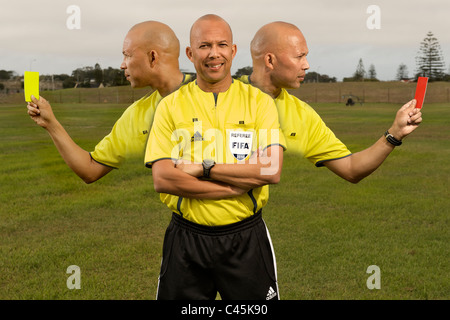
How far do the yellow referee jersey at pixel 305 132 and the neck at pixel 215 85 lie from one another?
119 mm

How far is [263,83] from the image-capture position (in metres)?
2.67

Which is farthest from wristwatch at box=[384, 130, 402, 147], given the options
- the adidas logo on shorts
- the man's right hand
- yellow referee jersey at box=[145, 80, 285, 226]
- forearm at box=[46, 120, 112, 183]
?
the man's right hand

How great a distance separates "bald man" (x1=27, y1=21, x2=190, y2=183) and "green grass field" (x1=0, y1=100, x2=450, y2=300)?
0.29 m

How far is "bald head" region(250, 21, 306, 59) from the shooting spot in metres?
2.40

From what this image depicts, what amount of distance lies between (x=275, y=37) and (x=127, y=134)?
1.28 metres

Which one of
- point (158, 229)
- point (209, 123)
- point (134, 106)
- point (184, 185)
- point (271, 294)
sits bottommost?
point (158, 229)

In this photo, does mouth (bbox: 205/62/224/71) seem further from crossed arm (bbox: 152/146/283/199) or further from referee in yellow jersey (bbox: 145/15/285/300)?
crossed arm (bbox: 152/146/283/199)

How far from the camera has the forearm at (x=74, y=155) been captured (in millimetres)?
2943

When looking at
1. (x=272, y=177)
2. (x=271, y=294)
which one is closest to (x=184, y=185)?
(x=272, y=177)

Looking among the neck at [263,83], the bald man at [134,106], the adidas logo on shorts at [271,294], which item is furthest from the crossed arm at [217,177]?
the adidas logo on shorts at [271,294]

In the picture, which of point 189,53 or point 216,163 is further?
point 216,163

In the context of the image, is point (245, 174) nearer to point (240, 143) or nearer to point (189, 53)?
point (240, 143)

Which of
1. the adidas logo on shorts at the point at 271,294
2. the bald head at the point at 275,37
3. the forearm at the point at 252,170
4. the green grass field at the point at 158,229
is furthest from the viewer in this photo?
the green grass field at the point at 158,229

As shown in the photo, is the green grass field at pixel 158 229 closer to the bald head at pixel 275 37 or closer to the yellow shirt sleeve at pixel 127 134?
the yellow shirt sleeve at pixel 127 134
